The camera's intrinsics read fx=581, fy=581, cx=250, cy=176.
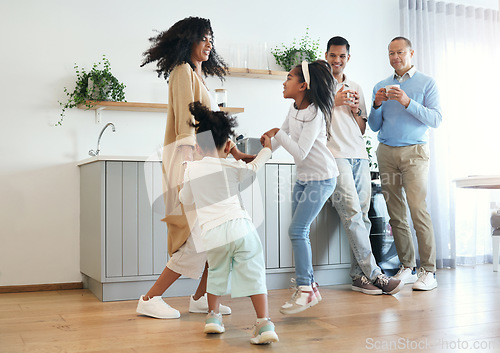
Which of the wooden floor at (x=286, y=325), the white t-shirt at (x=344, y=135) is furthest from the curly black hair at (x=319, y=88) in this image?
the wooden floor at (x=286, y=325)

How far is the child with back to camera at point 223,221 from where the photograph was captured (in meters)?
2.17

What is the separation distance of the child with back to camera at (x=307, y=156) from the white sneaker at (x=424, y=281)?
95 cm

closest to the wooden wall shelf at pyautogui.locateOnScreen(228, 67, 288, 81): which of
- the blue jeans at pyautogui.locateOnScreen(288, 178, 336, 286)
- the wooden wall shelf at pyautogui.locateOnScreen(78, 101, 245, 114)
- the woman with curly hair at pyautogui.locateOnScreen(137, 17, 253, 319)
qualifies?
the wooden wall shelf at pyautogui.locateOnScreen(78, 101, 245, 114)

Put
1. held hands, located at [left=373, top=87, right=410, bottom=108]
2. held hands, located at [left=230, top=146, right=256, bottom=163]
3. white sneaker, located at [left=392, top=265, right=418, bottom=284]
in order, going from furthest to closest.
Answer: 1. white sneaker, located at [left=392, top=265, right=418, bottom=284]
2. held hands, located at [left=373, top=87, right=410, bottom=108]
3. held hands, located at [left=230, top=146, right=256, bottom=163]

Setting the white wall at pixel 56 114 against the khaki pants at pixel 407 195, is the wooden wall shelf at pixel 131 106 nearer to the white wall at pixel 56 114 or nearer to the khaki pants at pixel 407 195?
the white wall at pixel 56 114

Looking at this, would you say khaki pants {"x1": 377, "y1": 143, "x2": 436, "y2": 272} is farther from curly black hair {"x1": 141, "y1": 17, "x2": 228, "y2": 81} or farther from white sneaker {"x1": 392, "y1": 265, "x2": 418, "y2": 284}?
curly black hair {"x1": 141, "y1": 17, "x2": 228, "y2": 81}

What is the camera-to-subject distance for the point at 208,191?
222cm

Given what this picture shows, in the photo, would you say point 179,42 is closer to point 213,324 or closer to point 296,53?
point 213,324

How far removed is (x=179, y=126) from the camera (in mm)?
2566

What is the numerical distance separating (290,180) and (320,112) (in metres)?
0.97

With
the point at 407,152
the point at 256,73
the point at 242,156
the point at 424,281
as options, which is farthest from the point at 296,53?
the point at 242,156

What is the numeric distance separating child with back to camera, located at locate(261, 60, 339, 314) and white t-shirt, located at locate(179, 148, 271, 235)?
415mm

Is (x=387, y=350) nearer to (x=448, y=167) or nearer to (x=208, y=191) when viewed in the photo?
(x=208, y=191)

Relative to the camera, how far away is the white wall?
3.64 meters
